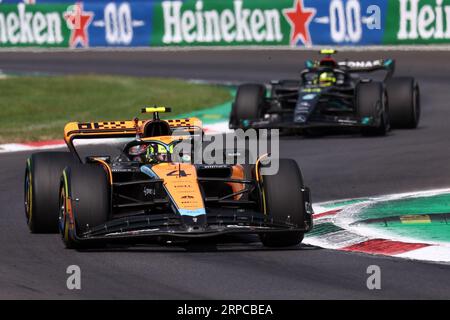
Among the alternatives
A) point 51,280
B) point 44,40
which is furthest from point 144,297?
point 44,40

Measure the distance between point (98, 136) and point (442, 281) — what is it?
4528 mm

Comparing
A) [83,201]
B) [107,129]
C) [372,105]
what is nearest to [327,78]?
[372,105]

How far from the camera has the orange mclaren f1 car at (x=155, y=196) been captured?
1073cm

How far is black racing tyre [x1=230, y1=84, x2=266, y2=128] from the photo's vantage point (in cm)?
2088

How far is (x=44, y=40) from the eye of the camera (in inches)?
1645

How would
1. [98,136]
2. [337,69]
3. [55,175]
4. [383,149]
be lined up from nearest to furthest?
1. [55,175]
2. [98,136]
3. [383,149]
4. [337,69]

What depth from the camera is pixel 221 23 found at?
38.4m

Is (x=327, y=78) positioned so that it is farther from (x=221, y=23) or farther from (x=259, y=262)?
(x=221, y=23)

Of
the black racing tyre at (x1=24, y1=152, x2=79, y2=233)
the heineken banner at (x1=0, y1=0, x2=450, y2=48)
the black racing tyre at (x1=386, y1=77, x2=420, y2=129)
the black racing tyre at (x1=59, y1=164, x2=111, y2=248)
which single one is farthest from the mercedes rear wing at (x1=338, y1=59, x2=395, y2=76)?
the heineken banner at (x1=0, y1=0, x2=450, y2=48)

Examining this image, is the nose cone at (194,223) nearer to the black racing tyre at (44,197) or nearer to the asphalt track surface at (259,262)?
the asphalt track surface at (259,262)

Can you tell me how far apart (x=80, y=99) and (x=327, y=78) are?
333 inches

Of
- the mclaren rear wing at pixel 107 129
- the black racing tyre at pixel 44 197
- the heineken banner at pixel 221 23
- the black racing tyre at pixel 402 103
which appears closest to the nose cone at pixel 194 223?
the black racing tyre at pixel 44 197
